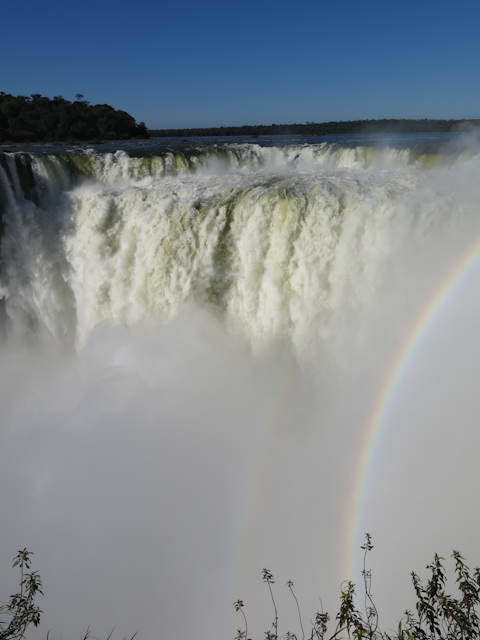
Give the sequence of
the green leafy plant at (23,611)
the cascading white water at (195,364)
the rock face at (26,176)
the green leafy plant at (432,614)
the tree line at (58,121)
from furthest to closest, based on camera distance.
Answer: the tree line at (58,121) < the rock face at (26,176) < the cascading white water at (195,364) < the green leafy plant at (23,611) < the green leafy plant at (432,614)

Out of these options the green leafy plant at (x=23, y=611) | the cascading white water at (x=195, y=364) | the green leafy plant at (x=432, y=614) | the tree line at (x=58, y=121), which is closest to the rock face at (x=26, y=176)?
the cascading white water at (x=195, y=364)

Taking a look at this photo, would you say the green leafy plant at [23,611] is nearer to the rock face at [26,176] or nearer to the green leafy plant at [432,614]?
the green leafy plant at [432,614]

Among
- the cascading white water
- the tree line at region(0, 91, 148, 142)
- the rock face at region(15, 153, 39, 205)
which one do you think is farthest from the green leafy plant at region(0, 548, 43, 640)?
the tree line at region(0, 91, 148, 142)

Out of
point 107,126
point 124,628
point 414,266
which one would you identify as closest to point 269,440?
point 124,628

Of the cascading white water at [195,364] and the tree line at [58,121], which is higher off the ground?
the tree line at [58,121]

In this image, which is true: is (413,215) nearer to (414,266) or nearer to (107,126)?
(414,266)

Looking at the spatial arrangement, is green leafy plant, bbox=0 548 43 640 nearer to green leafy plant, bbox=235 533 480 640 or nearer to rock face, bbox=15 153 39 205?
green leafy plant, bbox=235 533 480 640

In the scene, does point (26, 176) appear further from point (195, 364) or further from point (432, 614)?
point (432, 614)
